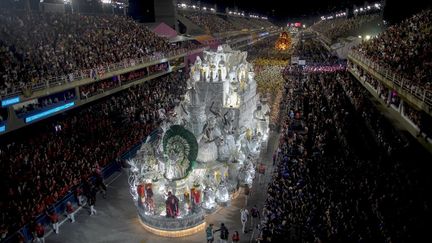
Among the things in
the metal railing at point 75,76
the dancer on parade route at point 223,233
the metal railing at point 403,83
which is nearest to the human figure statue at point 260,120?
the metal railing at point 403,83

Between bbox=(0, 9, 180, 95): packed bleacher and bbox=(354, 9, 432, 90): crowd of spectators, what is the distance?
2157 centimetres

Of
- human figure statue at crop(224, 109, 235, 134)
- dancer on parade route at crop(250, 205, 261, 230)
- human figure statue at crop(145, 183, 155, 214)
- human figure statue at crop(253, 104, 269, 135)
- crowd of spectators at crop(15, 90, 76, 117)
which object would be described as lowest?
dancer on parade route at crop(250, 205, 261, 230)

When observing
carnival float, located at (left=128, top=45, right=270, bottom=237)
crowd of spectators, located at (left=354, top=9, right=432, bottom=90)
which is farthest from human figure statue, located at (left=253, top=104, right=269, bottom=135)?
crowd of spectators, located at (left=354, top=9, right=432, bottom=90)

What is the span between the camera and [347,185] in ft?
51.5

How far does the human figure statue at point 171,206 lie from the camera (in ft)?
48.2

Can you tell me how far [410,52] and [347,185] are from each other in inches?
585

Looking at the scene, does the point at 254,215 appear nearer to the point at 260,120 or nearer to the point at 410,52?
the point at 260,120

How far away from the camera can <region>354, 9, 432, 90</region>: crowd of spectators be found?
833 inches

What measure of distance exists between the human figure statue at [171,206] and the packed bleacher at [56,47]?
38.1 feet

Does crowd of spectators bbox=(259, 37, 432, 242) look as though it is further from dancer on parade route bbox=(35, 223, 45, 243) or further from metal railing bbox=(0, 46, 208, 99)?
metal railing bbox=(0, 46, 208, 99)

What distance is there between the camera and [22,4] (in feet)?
112

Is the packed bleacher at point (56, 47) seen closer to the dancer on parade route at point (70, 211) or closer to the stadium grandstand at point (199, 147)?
the stadium grandstand at point (199, 147)

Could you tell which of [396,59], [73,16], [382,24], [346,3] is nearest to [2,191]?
[73,16]

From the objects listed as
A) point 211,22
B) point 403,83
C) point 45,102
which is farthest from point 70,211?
point 211,22
